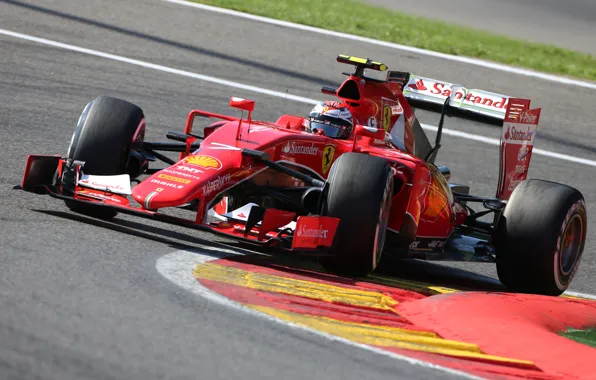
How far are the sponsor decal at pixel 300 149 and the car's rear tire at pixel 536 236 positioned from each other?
1.43 metres

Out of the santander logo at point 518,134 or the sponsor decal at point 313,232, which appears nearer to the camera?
the sponsor decal at point 313,232

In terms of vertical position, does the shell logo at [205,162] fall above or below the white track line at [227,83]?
above

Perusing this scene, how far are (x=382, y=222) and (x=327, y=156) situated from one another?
3.14 ft

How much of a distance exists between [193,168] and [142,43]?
348 inches

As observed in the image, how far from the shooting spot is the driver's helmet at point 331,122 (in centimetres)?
784

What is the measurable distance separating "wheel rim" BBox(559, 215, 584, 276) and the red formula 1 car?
12mm

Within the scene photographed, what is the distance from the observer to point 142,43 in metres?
15.4

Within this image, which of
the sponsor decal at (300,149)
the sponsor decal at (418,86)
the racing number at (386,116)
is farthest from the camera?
the sponsor decal at (418,86)

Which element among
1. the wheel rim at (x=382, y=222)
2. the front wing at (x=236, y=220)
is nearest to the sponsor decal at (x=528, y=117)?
the wheel rim at (x=382, y=222)

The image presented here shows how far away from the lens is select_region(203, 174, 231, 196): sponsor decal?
6.75 m

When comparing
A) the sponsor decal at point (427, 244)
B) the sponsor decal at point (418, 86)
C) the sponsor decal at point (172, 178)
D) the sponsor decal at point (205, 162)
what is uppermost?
the sponsor decal at point (418, 86)

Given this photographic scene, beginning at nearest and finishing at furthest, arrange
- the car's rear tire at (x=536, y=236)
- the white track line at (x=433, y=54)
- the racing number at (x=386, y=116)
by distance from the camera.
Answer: the car's rear tire at (x=536, y=236) < the racing number at (x=386, y=116) < the white track line at (x=433, y=54)

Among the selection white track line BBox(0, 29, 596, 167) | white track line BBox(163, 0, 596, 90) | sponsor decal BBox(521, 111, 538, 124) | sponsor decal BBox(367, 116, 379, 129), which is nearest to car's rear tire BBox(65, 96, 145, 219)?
sponsor decal BBox(367, 116, 379, 129)

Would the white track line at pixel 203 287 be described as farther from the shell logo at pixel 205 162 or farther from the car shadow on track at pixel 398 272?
the shell logo at pixel 205 162
